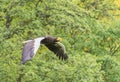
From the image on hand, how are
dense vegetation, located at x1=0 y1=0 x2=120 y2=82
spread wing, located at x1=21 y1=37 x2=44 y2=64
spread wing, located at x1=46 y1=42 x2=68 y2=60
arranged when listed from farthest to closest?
1. dense vegetation, located at x1=0 y1=0 x2=120 y2=82
2. spread wing, located at x1=46 y1=42 x2=68 y2=60
3. spread wing, located at x1=21 y1=37 x2=44 y2=64

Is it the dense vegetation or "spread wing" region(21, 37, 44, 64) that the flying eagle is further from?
the dense vegetation

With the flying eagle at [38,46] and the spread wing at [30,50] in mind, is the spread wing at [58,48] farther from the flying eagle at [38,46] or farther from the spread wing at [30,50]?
the spread wing at [30,50]

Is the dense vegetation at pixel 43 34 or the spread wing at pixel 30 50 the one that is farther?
the dense vegetation at pixel 43 34

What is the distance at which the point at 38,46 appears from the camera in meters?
10.2

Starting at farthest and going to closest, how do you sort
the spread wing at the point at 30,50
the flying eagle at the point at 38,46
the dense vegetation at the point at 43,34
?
the dense vegetation at the point at 43,34 → the flying eagle at the point at 38,46 → the spread wing at the point at 30,50

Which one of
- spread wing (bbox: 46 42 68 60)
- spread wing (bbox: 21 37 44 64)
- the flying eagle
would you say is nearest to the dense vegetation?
spread wing (bbox: 46 42 68 60)

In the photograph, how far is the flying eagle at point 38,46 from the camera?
9633 millimetres

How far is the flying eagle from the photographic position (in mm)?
9633

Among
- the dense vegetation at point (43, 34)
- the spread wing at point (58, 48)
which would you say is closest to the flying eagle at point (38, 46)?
the spread wing at point (58, 48)

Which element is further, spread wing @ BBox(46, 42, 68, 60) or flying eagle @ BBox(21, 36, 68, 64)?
spread wing @ BBox(46, 42, 68, 60)

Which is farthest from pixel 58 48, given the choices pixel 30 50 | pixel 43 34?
pixel 43 34

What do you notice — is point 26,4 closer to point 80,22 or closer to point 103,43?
point 80,22

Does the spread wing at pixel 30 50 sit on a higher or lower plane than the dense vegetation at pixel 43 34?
higher

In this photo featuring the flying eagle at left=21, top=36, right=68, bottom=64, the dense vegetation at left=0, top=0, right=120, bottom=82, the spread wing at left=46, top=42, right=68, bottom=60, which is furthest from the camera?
the dense vegetation at left=0, top=0, right=120, bottom=82
